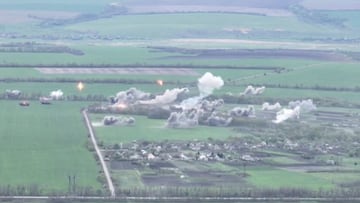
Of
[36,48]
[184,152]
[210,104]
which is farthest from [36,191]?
[36,48]

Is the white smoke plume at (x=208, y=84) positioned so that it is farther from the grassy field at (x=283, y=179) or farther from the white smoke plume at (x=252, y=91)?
the grassy field at (x=283, y=179)

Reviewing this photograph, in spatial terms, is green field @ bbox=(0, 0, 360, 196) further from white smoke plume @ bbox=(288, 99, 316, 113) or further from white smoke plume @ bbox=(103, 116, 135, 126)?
white smoke plume @ bbox=(288, 99, 316, 113)

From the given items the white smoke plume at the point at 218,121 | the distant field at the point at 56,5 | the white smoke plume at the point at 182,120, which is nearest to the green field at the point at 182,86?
the distant field at the point at 56,5

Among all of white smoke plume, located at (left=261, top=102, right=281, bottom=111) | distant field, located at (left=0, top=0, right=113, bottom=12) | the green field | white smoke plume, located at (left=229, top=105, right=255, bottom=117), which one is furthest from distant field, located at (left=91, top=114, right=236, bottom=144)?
distant field, located at (left=0, top=0, right=113, bottom=12)

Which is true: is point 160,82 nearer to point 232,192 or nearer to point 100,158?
point 100,158

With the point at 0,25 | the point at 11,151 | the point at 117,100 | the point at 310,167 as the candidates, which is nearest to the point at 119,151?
the point at 11,151
